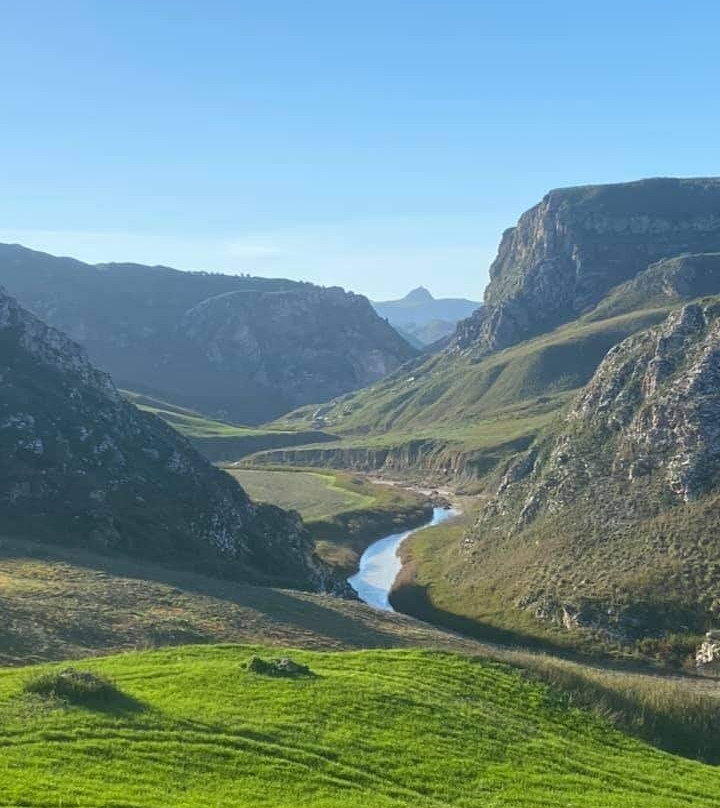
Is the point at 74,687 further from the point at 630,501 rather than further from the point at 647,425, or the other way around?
the point at 647,425

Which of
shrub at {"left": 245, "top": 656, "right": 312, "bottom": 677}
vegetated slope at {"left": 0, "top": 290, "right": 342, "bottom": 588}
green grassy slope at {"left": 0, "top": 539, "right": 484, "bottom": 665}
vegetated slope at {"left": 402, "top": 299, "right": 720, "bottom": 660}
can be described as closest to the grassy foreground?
shrub at {"left": 245, "top": 656, "right": 312, "bottom": 677}

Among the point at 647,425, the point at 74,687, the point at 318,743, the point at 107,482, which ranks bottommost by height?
the point at 318,743

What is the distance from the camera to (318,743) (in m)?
28.3

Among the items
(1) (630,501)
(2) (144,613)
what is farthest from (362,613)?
(1) (630,501)

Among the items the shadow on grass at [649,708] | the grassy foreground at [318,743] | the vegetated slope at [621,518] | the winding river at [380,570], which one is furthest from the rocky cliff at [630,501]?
the grassy foreground at [318,743]

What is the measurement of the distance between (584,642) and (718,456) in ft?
78.5

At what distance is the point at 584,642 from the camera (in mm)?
70125

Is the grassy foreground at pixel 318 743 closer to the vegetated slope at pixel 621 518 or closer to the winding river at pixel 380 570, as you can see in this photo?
the vegetated slope at pixel 621 518

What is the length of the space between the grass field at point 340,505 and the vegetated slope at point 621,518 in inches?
701

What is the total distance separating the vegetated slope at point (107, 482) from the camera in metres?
Result: 74.2

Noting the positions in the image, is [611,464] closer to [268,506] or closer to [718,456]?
[718,456]

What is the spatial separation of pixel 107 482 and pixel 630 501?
51589 mm

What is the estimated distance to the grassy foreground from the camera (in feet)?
77.5

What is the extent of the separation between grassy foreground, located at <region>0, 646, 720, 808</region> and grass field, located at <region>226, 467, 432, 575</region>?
226ft
